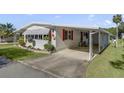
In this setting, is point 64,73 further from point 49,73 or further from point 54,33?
point 54,33

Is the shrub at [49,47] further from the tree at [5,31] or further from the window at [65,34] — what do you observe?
the tree at [5,31]

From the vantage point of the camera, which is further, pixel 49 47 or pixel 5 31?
pixel 5 31

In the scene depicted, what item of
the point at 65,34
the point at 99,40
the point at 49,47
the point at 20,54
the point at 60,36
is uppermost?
the point at 65,34

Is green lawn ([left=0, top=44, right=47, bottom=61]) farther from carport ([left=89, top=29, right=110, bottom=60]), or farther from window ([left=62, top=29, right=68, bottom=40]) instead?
carport ([left=89, top=29, right=110, bottom=60])

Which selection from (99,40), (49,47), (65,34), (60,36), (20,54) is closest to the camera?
(99,40)

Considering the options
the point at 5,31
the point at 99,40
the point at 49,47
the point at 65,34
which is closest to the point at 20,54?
the point at 49,47

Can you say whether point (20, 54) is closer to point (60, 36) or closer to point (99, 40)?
point (60, 36)

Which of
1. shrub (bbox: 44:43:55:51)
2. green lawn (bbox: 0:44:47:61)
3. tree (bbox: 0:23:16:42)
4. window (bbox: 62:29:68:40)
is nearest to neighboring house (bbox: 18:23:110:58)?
→ window (bbox: 62:29:68:40)

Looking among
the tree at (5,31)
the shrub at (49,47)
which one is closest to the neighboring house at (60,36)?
the shrub at (49,47)

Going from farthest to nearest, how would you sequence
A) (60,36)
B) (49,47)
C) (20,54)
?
(60,36)
(49,47)
(20,54)
